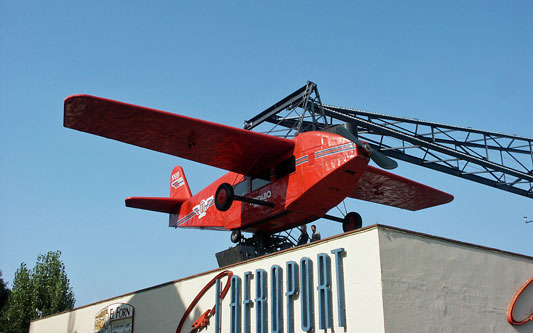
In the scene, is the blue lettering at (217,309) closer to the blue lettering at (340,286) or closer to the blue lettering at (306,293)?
the blue lettering at (306,293)

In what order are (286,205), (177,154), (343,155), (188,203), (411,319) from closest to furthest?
(411,319), (343,155), (286,205), (177,154), (188,203)

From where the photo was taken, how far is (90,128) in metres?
14.7

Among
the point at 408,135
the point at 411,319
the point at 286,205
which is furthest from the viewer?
the point at 408,135

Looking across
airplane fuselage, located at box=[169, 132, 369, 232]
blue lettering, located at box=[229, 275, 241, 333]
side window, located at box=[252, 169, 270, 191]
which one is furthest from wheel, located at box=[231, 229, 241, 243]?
blue lettering, located at box=[229, 275, 241, 333]

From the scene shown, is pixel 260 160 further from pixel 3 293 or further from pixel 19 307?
pixel 3 293

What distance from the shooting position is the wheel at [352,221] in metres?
17.5

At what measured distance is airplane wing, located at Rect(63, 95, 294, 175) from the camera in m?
14.2

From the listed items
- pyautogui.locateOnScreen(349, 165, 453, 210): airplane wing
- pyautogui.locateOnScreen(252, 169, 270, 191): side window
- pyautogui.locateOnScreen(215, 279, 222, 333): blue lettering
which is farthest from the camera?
pyautogui.locateOnScreen(349, 165, 453, 210): airplane wing

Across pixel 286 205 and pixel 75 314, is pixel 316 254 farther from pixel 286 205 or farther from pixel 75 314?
pixel 75 314

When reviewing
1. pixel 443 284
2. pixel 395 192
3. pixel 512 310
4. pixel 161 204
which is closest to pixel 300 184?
pixel 443 284

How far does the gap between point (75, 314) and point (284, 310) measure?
11.5 metres

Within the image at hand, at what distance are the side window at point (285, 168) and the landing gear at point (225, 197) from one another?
5.10 ft

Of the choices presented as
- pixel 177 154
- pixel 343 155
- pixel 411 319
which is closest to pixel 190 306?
pixel 177 154

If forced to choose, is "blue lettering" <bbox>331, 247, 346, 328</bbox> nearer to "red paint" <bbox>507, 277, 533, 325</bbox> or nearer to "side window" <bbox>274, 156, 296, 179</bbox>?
"red paint" <bbox>507, 277, 533, 325</bbox>
